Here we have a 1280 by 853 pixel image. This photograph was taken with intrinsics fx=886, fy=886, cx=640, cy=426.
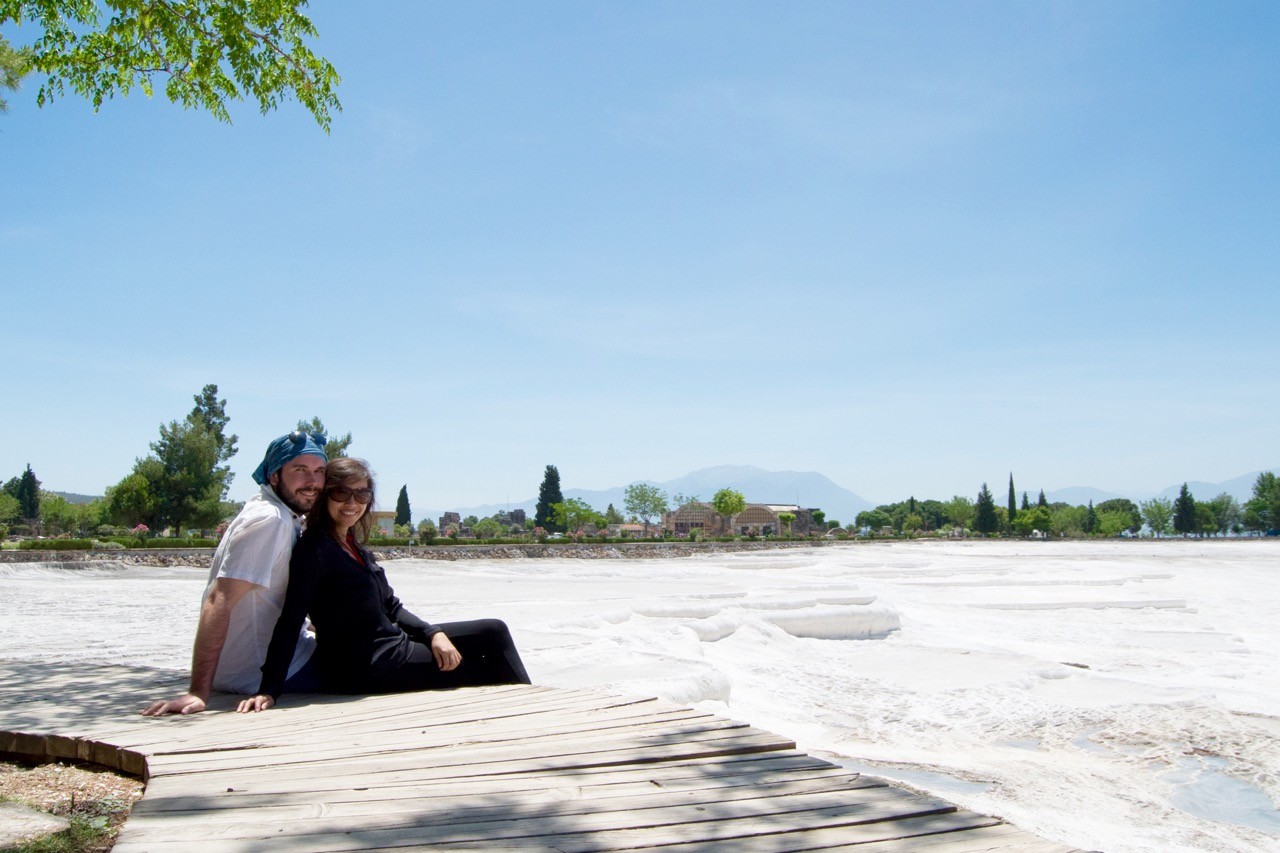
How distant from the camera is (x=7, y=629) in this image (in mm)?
9891

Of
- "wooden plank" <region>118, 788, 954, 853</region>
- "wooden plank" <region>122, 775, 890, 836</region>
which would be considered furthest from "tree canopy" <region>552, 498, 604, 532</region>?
"wooden plank" <region>118, 788, 954, 853</region>

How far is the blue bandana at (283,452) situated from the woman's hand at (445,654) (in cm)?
96

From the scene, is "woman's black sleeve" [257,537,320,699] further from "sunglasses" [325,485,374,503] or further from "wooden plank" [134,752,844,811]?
"wooden plank" [134,752,844,811]

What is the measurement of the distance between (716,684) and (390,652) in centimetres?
382

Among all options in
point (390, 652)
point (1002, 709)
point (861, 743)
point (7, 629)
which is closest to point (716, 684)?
point (861, 743)

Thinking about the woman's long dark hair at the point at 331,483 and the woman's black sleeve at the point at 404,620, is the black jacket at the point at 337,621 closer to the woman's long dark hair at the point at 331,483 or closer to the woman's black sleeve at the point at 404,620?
the woman's long dark hair at the point at 331,483

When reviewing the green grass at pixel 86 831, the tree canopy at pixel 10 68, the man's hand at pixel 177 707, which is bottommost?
the green grass at pixel 86 831

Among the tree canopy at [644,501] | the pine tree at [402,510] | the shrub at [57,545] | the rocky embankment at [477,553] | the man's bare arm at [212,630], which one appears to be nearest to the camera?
the man's bare arm at [212,630]

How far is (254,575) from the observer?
358 cm

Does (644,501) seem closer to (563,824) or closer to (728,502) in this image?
(728,502)

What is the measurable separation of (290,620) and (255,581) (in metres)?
0.21

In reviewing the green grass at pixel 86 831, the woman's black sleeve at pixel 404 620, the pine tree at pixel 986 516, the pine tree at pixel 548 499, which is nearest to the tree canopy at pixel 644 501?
the pine tree at pixel 548 499

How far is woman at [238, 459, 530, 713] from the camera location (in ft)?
11.9

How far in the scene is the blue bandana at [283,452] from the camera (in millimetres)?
3818
